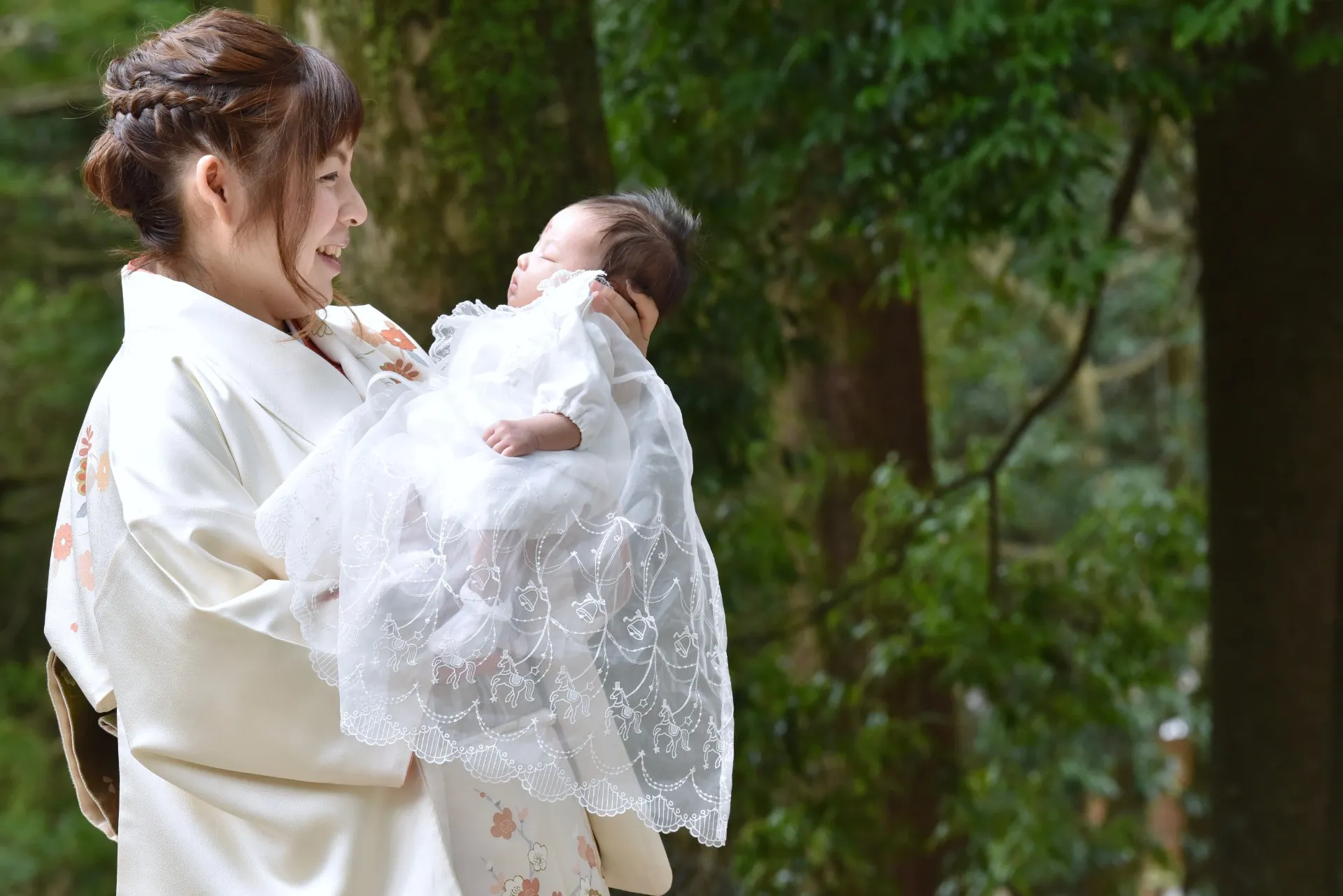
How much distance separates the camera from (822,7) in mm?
3240

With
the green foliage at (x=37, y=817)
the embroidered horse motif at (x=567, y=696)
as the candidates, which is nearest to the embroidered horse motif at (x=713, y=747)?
the embroidered horse motif at (x=567, y=696)

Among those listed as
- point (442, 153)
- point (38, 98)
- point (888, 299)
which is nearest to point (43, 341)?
point (38, 98)

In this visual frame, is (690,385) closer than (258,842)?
No

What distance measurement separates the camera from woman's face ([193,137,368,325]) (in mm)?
1572

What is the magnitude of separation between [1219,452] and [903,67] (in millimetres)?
1656

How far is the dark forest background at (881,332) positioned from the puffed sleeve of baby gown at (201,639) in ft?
2.35

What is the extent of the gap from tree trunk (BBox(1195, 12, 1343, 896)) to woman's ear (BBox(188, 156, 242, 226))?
3160 millimetres

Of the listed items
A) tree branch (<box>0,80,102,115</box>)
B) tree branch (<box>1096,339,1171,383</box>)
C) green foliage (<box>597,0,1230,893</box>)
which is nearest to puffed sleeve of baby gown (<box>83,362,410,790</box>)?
green foliage (<box>597,0,1230,893</box>)

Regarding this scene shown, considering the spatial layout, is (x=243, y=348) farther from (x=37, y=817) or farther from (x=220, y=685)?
(x=37, y=817)

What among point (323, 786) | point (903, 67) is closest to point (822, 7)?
point (903, 67)

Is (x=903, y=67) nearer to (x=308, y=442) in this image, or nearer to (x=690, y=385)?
(x=690, y=385)

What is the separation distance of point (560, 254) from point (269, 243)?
0.35m

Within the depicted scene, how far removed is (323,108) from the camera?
158cm

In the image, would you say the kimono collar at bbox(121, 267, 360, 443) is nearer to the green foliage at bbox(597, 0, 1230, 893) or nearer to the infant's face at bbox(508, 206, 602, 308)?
the infant's face at bbox(508, 206, 602, 308)
